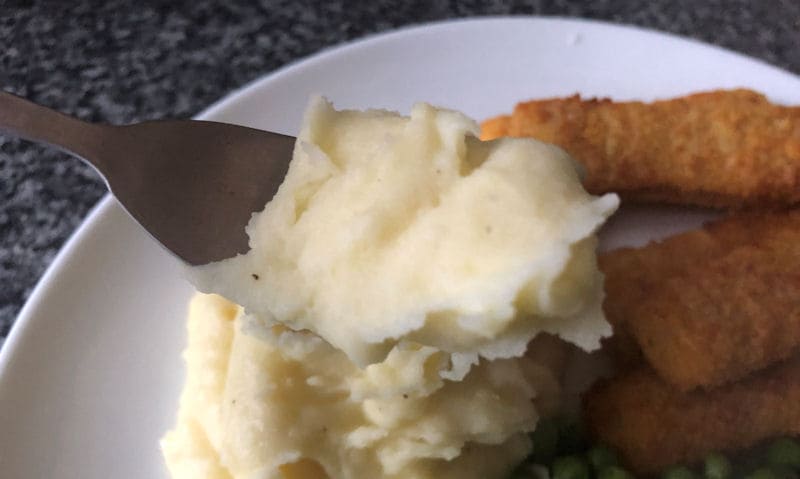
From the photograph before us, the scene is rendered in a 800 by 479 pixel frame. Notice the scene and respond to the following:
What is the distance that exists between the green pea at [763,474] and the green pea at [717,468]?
0.21ft

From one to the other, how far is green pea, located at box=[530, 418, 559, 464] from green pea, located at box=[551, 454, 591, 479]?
0.13ft

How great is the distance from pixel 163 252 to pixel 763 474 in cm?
217

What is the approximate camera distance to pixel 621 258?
260 cm

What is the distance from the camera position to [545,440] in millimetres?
2312

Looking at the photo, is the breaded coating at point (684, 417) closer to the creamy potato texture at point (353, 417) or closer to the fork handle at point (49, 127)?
the creamy potato texture at point (353, 417)

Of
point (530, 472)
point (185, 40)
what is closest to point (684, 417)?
point (530, 472)

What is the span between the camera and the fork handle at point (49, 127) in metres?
1.86

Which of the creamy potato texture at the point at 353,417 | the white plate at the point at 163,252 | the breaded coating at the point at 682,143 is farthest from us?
the breaded coating at the point at 682,143

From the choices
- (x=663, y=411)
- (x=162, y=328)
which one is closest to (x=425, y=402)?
(x=663, y=411)

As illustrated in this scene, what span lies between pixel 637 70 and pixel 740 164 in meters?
0.59

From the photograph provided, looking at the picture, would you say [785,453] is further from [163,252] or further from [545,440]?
[163,252]

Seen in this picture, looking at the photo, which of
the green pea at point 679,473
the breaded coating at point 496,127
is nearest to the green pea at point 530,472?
the green pea at point 679,473

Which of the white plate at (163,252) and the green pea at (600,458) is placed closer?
the green pea at (600,458)

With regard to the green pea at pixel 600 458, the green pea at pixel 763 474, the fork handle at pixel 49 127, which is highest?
the fork handle at pixel 49 127
